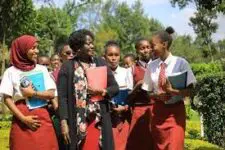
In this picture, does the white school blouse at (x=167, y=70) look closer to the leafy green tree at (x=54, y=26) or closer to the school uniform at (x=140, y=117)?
the school uniform at (x=140, y=117)

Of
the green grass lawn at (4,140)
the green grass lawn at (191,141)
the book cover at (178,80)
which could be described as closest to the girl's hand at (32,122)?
the book cover at (178,80)

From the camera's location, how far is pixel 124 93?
7078 millimetres

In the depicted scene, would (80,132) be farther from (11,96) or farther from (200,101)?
(200,101)

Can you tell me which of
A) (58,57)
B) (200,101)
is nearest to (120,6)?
(200,101)

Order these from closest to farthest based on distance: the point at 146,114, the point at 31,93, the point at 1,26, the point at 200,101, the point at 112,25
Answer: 1. the point at 31,93
2. the point at 146,114
3. the point at 200,101
4. the point at 1,26
5. the point at 112,25

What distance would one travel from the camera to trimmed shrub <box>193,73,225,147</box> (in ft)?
39.9

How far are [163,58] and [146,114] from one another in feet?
3.85

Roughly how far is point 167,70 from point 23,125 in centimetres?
166

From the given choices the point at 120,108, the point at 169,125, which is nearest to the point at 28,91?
the point at 169,125

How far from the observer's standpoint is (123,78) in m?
7.09

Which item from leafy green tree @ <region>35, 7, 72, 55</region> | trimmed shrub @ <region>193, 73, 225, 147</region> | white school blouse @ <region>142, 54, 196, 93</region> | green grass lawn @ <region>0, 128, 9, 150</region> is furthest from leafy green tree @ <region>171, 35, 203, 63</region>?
white school blouse @ <region>142, 54, 196, 93</region>

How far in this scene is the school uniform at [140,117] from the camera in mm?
6961

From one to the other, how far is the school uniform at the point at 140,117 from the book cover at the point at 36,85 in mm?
1721

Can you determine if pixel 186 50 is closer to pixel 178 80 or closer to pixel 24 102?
pixel 178 80
